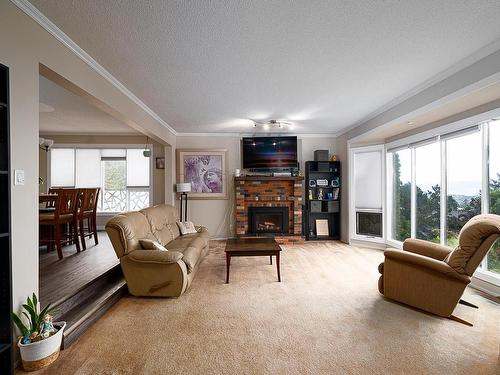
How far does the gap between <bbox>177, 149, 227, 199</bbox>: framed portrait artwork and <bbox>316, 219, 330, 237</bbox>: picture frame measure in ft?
7.38

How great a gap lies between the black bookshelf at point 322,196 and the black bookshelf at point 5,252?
5.02m

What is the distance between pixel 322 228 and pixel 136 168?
489cm

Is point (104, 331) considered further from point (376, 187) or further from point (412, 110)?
point (376, 187)

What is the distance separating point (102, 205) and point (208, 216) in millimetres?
2930

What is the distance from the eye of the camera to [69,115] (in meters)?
4.62

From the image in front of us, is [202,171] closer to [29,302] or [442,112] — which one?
A: [29,302]

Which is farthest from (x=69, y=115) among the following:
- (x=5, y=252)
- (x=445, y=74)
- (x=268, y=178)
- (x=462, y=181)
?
(x=462, y=181)

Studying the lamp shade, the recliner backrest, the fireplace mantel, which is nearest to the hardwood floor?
the lamp shade

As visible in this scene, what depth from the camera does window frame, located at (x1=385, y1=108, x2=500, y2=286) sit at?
3097 millimetres

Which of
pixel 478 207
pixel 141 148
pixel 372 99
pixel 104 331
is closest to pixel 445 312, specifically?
pixel 478 207

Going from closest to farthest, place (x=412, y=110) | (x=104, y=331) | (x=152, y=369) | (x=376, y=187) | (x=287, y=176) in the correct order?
1. (x=152, y=369)
2. (x=104, y=331)
3. (x=412, y=110)
4. (x=376, y=187)
5. (x=287, y=176)

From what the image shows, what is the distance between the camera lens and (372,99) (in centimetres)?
368

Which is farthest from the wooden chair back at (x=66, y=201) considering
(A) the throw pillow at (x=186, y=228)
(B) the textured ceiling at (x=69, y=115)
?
(A) the throw pillow at (x=186, y=228)

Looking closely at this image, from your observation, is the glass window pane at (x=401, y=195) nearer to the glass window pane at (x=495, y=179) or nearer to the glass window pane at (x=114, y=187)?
the glass window pane at (x=495, y=179)
